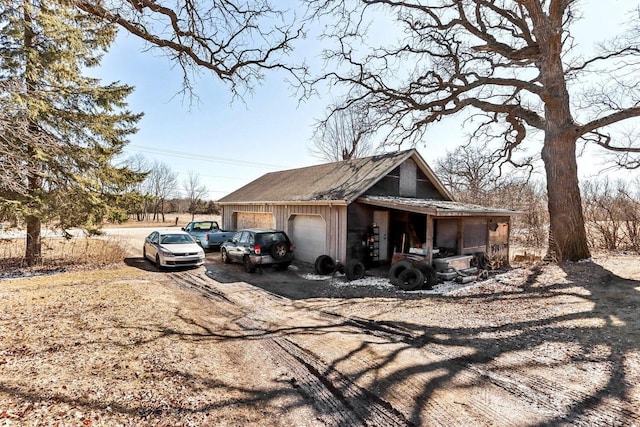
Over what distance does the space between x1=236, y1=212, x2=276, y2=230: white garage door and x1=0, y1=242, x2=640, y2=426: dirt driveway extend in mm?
7917

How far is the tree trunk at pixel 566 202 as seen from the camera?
1133 cm

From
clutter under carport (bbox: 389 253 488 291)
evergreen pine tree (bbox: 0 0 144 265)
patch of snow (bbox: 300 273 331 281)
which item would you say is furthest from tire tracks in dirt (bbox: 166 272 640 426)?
evergreen pine tree (bbox: 0 0 144 265)

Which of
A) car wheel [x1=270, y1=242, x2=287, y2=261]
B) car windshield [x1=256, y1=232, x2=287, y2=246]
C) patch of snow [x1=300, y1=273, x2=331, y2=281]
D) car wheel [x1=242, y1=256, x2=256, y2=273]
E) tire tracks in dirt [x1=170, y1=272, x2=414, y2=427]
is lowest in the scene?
tire tracks in dirt [x1=170, y1=272, x2=414, y2=427]

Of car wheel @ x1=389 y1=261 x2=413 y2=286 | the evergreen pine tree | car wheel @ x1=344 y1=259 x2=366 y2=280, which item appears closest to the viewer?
car wheel @ x1=389 y1=261 x2=413 y2=286

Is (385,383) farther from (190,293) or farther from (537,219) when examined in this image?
(537,219)

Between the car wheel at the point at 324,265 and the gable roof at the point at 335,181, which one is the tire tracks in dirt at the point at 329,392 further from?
the gable roof at the point at 335,181

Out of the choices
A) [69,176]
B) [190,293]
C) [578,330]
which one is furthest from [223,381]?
[69,176]

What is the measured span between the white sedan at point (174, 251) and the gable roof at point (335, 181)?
4188 mm

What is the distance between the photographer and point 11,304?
6.67 meters

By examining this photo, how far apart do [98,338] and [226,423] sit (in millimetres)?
3153

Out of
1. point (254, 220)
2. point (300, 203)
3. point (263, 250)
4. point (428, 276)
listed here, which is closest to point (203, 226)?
point (254, 220)

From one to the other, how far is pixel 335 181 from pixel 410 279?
19.2 feet

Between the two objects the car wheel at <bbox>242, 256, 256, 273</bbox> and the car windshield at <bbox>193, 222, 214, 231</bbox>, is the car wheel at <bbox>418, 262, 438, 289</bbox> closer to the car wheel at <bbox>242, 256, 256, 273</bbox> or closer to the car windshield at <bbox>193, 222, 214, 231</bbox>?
the car wheel at <bbox>242, 256, 256, 273</bbox>

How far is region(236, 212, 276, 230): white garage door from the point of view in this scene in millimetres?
16230
